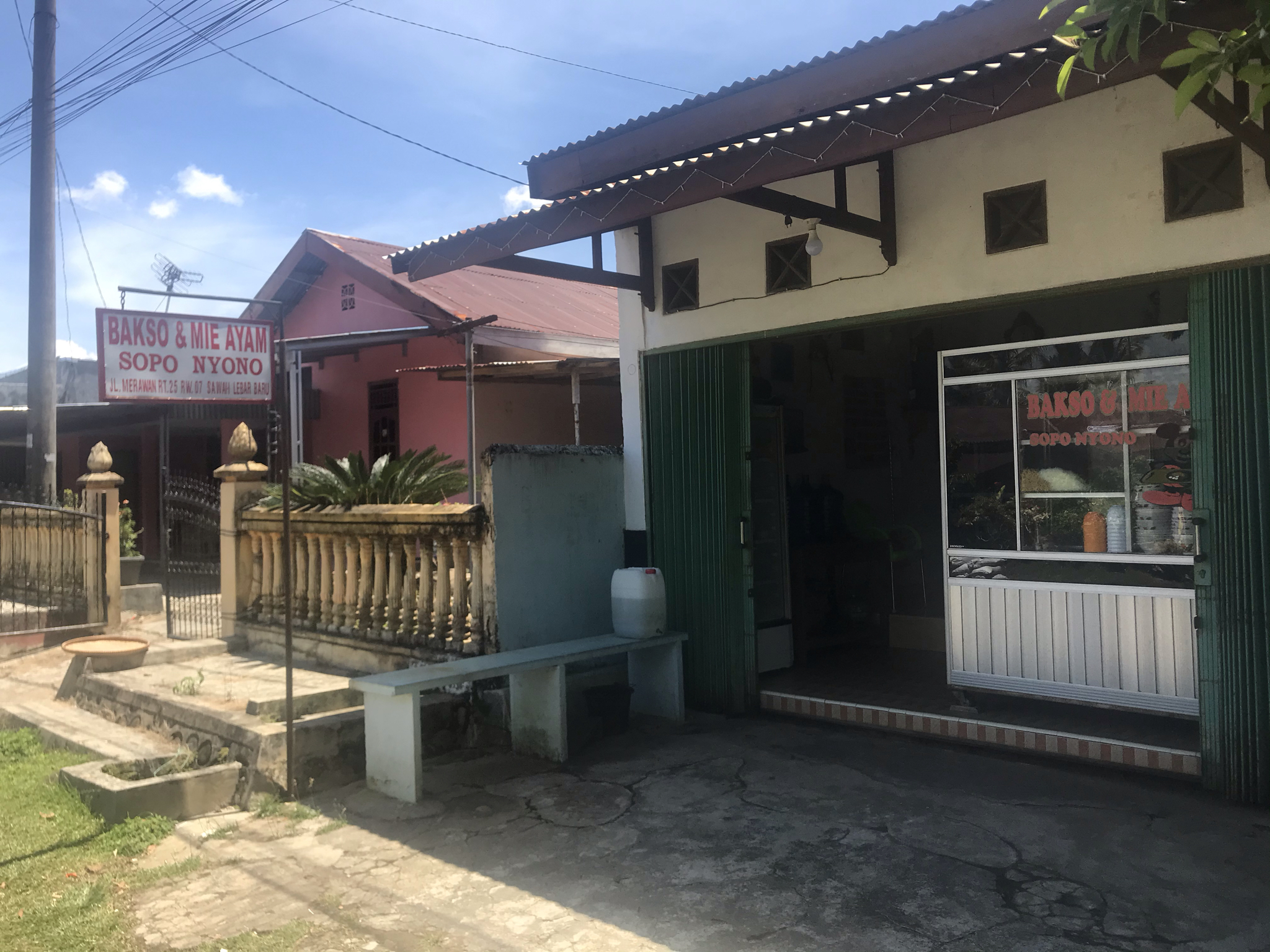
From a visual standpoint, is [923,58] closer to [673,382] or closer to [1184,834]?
[673,382]

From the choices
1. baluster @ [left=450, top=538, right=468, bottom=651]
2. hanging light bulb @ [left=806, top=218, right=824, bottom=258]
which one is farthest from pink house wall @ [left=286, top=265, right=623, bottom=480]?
hanging light bulb @ [left=806, top=218, right=824, bottom=258]

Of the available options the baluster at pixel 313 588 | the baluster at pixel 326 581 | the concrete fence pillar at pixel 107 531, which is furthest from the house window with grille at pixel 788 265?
the concrete fence pillar at pixel 107 531

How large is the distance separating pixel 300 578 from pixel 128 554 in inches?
221

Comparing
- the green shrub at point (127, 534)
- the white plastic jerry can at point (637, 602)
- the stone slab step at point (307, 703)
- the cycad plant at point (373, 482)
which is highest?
the cycad plant at point (373, 482)

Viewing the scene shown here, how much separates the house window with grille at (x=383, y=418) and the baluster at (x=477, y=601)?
7.61m

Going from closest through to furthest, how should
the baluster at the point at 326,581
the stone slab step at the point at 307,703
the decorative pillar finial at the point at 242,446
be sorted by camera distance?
1. the stone slab step at the point at 307,703
2. the baluster at the point at 326,581
3. the decorative pillar finial at the point at 242,446

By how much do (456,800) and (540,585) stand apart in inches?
72.9

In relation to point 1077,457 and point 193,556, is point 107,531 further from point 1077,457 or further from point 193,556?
point 1077,457

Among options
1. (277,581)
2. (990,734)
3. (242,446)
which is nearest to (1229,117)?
(990,734)

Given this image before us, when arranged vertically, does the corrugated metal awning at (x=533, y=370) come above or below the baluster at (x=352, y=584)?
above

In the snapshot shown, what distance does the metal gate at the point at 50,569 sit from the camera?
10.3m

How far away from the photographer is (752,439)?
7.86 meters

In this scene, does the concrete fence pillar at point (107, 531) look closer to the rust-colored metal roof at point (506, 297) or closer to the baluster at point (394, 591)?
the rust-colored metal roof at point (506, 297)

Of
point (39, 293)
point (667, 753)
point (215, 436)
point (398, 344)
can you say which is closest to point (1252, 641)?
point (667, 753)
